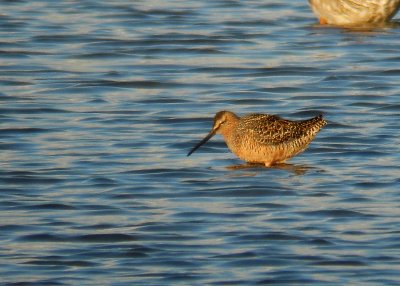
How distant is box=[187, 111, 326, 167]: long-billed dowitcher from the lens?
44.6 ft

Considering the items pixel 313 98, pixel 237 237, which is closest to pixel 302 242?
pixel 237 237

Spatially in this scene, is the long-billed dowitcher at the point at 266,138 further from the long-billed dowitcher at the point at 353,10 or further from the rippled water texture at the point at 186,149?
the long-billed dowitcher at the point at 353,10

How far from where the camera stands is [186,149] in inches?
575

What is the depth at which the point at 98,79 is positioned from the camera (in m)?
18.0

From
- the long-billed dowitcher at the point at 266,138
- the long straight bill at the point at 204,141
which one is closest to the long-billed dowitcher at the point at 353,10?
the long straight bill at the point at 204,141

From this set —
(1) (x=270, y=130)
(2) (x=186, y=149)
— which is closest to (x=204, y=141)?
(2) (x=186, y=149)

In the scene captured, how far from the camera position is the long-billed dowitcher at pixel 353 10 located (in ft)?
66.9

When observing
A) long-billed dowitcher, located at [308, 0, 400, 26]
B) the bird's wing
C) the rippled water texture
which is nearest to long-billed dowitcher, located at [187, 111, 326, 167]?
the bird's wing

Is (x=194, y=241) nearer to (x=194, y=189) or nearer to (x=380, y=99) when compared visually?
(x=194, y=189)

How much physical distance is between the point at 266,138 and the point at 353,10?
7237 millimetres

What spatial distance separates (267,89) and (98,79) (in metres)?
1.92

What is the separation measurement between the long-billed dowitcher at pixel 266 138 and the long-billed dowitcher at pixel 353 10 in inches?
266

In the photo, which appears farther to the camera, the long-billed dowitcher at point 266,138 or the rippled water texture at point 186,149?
the long-billed dowitcher at point 266,138

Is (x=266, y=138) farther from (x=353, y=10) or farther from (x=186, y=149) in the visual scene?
(x=353, y=10)
